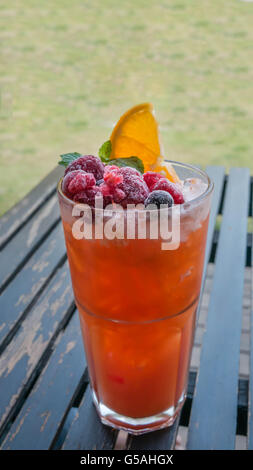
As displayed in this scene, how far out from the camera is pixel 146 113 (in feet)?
2.75

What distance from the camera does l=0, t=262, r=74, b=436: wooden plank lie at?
0.85 m

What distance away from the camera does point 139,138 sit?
2.73 ft

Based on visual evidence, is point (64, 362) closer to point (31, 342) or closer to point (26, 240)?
point (31, 342)

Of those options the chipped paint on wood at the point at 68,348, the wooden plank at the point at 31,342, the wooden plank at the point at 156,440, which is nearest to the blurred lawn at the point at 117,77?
the wooden plank at the point at 31,342

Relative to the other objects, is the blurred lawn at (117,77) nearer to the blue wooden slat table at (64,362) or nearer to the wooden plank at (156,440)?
the blue wooden slat table at (64,362)

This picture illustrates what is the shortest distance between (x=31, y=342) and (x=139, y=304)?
32 centimetres

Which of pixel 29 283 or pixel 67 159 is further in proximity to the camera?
pixel 29 283

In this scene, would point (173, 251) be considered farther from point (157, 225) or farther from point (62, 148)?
point (62, 148)

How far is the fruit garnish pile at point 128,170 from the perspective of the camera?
0.66 meters

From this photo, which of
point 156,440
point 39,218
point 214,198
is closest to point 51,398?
point 156,440

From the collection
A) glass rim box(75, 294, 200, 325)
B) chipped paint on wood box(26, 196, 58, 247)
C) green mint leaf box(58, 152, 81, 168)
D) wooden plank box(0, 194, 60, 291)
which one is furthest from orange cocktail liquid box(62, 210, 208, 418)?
chipped paint on wood box(26, 196, 58, 247)

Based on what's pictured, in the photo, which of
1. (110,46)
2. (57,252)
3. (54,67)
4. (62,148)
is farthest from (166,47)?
(57,252)

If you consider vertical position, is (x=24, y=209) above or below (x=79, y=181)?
below
